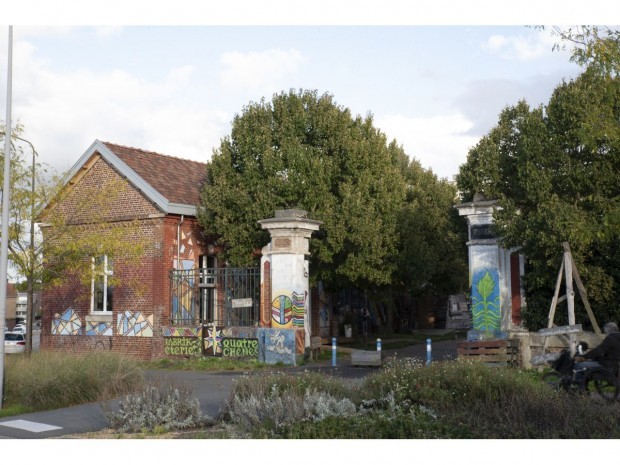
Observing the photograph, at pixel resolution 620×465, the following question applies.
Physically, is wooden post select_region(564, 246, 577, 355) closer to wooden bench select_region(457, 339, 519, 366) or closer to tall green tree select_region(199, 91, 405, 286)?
wooden bench select_region(457, 339, 519, 366)

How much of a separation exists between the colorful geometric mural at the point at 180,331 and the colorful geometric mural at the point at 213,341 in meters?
0.35

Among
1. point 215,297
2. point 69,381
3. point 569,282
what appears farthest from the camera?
point 215,297

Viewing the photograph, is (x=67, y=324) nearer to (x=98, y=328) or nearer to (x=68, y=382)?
(x=98, y=328)

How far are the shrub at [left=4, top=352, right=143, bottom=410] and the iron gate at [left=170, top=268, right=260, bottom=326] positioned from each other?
7351mm

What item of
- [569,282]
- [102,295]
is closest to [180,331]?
[102,295]

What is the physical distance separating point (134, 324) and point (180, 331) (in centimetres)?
193

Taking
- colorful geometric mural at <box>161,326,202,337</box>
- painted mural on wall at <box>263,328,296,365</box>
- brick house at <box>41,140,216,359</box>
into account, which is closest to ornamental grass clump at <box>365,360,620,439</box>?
painted mural on wall at <box>263,328,296,365</box>

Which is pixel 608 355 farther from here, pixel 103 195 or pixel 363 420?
pixel 103 195

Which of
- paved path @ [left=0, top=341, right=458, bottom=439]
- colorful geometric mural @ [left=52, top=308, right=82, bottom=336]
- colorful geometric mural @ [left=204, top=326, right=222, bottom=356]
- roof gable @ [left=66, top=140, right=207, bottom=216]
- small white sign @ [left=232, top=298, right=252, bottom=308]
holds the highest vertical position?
roof gable @ [left=66, top=140, right=207, bottom=216]

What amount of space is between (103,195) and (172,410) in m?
12.7

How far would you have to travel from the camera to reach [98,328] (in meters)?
24.8

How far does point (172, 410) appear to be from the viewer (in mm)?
10828

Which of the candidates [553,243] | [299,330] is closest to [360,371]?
[299,330]

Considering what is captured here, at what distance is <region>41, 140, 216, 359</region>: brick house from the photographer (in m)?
23.6
